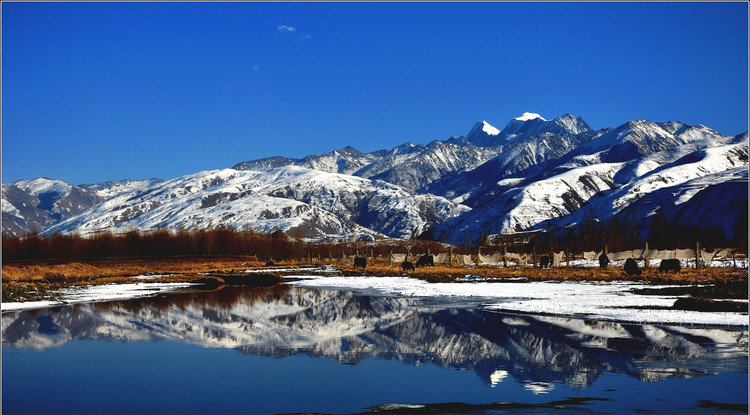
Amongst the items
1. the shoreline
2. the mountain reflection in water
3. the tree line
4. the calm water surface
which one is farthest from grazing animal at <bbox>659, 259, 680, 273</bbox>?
the tree line

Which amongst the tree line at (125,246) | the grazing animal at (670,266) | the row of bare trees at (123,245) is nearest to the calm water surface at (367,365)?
the grazing animal at (670,266)

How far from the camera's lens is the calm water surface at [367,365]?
12289mm

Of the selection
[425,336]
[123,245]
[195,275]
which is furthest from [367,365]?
[123,245]

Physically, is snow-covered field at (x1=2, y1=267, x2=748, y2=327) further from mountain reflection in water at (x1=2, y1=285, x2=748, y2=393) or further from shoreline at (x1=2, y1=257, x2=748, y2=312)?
mountain reflection in water at (x1=2, y1=285, x2=748, y2=393)

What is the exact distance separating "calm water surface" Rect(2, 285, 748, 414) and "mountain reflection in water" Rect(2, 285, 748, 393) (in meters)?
0.06

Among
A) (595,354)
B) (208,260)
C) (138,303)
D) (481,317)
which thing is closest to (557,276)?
(481,317)

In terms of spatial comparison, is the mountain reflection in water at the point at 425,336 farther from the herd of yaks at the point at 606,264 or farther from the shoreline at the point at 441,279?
the herd of yaks at the point at 606,264

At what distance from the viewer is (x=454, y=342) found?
65.7ft

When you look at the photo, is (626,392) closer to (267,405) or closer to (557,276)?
(267,405)

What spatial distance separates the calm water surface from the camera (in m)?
12.3

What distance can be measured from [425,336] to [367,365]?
5.58 meters

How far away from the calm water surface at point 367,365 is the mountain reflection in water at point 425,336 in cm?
6

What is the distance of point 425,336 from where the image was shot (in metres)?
21.5

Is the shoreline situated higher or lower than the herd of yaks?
lower
